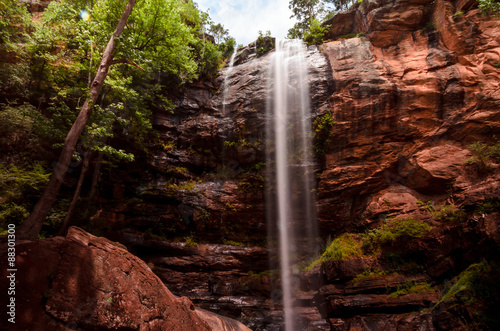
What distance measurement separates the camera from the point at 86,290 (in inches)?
124

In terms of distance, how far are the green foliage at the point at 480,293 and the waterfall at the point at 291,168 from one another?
18.9ft

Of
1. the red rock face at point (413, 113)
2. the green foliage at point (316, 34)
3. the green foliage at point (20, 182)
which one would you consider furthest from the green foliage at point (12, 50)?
the green foliage at point (316, 34)

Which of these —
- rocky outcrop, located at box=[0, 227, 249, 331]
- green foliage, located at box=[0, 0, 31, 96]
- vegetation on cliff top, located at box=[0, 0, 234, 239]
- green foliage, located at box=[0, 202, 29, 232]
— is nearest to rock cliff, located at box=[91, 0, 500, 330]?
vegetation on cliff top, located at box=[0, 0, 234, 239]

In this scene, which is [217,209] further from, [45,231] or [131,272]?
[131,272]

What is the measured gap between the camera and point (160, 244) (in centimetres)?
1092

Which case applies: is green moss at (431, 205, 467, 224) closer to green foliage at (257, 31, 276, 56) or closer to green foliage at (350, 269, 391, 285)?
green foliage at (350, 269, 391, 285)

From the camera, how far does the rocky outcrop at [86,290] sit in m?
2.71

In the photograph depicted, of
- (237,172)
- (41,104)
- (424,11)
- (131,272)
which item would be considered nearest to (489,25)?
(424,11)

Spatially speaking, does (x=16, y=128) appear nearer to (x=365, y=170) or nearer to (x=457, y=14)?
(x=365, y=170)

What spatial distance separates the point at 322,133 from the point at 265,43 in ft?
31.5

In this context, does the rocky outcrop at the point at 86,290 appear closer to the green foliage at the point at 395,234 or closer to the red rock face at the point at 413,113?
the green foliage at the point at 395,234

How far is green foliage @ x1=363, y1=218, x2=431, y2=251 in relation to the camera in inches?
317

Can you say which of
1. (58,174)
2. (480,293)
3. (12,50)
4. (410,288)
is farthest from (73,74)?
(480,293)

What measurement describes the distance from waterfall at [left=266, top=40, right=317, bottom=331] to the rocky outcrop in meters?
7.84
